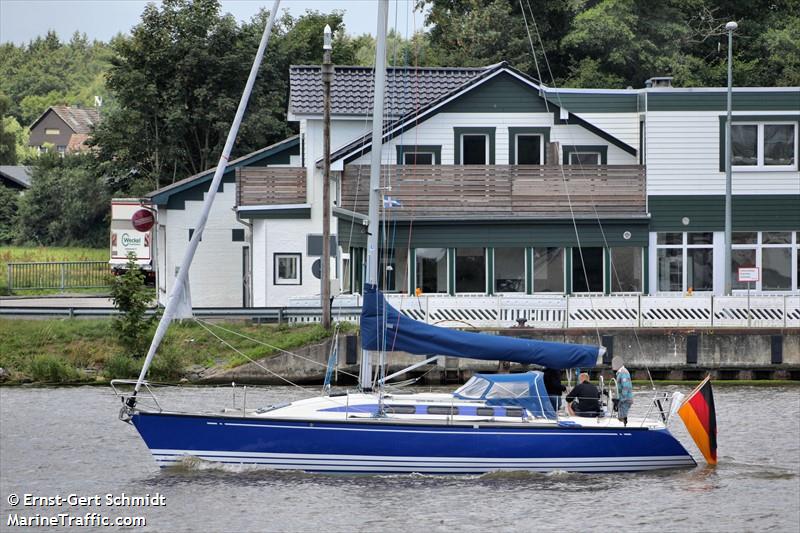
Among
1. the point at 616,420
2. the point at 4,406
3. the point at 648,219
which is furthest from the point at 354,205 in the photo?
the point at 616,420

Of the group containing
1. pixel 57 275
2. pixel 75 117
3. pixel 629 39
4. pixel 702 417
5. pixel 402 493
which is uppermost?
pixel 75 117

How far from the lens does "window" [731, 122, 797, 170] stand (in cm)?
4553

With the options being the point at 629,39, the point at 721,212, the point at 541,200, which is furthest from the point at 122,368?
the point at 629,39

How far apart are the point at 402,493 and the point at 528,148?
23.4m

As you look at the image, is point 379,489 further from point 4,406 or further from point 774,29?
point 774,29

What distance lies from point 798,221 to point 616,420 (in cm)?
2076

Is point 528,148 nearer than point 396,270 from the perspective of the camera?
No

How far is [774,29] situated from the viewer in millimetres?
67062

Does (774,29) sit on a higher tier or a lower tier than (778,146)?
higher

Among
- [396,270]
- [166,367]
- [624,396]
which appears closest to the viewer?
[624,396]

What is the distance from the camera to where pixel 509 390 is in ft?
88.8

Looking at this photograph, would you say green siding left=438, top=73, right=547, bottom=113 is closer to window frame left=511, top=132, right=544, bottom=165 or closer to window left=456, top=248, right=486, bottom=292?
window frame left=511, top=132, right=544, bottom=165

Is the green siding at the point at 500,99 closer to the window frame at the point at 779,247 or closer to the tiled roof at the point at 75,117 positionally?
the window frame at the point at 779,247

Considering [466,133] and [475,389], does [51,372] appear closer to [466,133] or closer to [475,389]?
[475,389]
